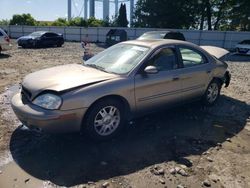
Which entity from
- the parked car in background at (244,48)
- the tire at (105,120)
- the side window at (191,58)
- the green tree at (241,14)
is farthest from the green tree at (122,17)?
the tire at (105,120)

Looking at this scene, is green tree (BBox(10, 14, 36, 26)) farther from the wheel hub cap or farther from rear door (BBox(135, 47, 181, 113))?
the wheel hub cap

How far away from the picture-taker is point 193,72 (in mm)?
5914

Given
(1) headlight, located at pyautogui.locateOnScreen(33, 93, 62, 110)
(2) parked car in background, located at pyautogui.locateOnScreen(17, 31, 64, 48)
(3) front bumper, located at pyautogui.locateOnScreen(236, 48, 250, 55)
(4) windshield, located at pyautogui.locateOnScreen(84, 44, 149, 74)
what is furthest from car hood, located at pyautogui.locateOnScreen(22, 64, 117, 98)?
(2) parked car in background, located at pyautogui.locateOnScreen(17, 31, 64, 48)

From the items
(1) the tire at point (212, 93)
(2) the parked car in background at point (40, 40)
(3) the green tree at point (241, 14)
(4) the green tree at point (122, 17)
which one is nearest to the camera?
(1) the tire at point (212, 93)

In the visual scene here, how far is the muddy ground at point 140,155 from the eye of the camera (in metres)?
→ 3.76

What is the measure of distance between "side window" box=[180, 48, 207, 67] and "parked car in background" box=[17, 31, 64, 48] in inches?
713

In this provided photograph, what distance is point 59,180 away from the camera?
365 centimetres

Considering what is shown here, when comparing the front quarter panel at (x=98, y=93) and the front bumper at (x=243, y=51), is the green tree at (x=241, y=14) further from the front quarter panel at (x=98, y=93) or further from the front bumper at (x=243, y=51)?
the front quarter panel at (x=98, y=93)

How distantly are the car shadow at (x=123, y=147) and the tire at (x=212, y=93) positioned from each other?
0.54m

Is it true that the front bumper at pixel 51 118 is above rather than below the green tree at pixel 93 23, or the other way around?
below

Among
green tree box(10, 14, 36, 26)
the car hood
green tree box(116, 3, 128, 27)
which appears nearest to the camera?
the car hood

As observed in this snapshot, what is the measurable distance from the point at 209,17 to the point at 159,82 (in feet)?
121

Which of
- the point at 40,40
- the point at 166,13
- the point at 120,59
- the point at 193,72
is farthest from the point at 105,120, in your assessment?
the point at 166,13

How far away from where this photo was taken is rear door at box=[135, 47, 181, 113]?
500 cm
